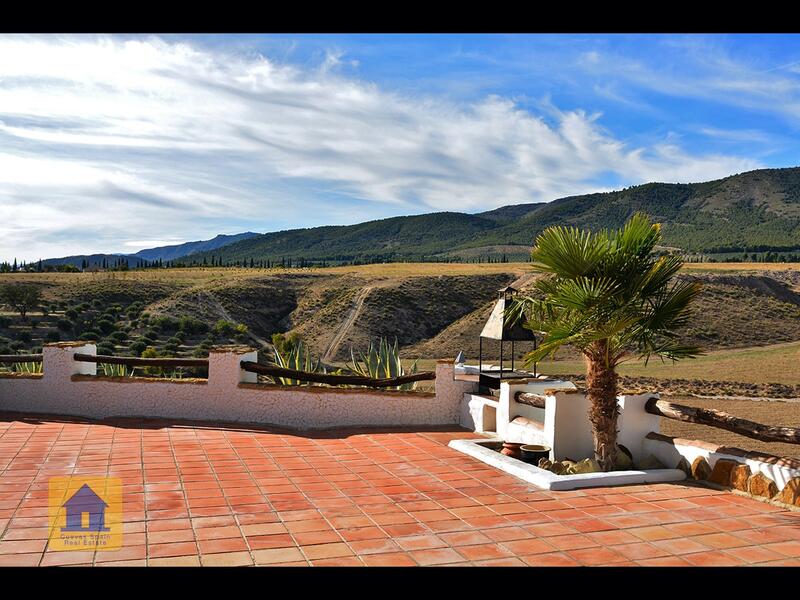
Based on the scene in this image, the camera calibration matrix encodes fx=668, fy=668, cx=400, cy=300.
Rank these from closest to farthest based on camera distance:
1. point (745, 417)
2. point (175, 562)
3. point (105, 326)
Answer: point (175, 562) → point (745, 417) → point (105, 326)

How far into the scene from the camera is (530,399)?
22.9 ft

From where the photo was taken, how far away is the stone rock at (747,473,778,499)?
16.4ft

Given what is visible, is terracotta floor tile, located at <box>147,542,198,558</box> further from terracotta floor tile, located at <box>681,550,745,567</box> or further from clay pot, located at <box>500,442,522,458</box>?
clay pot, located at <box>500,442,522,458</box>

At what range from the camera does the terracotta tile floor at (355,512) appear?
12.4 ft

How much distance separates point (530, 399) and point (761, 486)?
239 centimetres

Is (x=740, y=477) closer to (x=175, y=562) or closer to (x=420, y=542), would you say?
(x=420, y=542)

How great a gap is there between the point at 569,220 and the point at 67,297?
4294 inches

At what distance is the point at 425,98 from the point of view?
1134 cm

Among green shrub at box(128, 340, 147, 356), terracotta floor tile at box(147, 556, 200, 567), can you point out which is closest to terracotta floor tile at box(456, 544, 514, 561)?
terracotta floor tile at box(147, 556, 200, 567)

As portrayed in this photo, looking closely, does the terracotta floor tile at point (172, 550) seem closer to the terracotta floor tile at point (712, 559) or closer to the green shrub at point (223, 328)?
the terracotta floor tile at point (712, 559)

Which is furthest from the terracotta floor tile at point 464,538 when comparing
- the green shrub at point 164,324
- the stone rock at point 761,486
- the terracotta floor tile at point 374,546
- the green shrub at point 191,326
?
the green shrub at point 164,324

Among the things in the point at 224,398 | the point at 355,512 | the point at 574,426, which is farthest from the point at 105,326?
the point at 355,512

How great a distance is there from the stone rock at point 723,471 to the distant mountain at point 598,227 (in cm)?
8464
